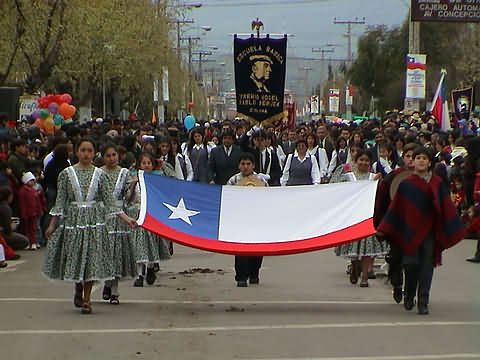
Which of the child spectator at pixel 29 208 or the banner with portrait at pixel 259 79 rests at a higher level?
the banner with portrait at pixel 259 79

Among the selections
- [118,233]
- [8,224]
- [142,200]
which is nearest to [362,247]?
[142,200]

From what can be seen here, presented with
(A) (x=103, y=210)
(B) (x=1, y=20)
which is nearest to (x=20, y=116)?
(B) (x=1, y=20)

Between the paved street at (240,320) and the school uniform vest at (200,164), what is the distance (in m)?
5.39

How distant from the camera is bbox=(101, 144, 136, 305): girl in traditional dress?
465 inches

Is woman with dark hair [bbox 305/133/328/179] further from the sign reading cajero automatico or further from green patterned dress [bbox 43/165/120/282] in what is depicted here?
the sign reading cajero automatico

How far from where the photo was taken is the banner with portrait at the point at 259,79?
19.0 metres

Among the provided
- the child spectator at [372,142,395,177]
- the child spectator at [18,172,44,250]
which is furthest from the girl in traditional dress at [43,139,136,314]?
the child spectator at [18,172,44,250]

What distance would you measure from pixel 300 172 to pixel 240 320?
319 inches

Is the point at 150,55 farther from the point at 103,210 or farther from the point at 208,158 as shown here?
the point at 103,210

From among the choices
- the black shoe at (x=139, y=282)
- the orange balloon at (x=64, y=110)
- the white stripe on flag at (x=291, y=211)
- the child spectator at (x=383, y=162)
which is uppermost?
the orange balloon at (x=64, y=110)

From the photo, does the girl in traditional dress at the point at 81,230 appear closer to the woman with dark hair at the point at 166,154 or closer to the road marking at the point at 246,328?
the road marking at the point at 246,328

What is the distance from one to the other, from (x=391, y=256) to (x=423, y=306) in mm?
855

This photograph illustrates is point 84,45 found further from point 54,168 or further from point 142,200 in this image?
point 142,200

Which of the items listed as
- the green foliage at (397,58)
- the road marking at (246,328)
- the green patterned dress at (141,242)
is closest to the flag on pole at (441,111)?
the green patterned dress at (141,242)
